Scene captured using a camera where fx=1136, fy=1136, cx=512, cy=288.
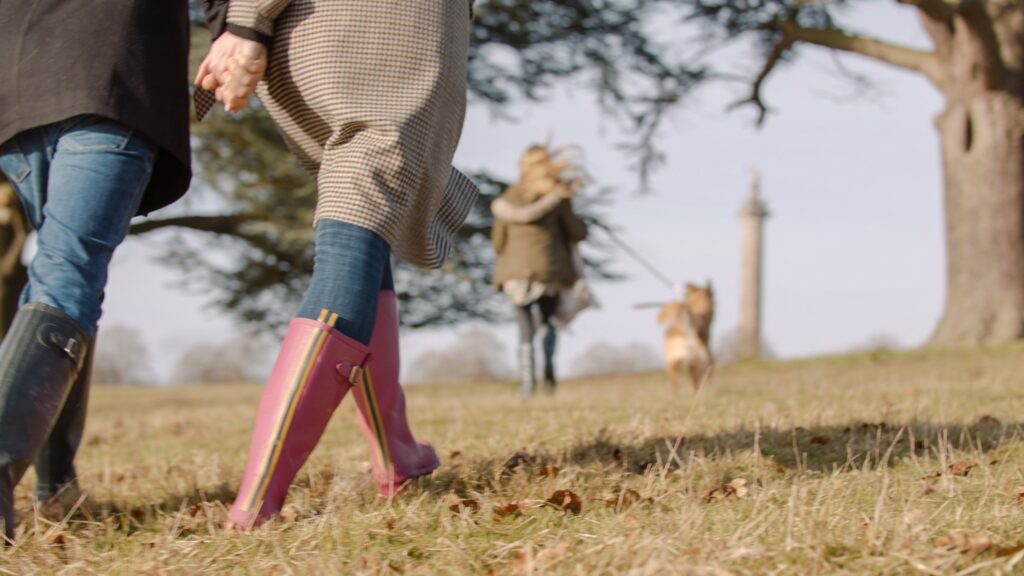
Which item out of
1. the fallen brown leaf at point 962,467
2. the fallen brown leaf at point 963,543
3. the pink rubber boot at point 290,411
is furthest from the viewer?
the fallen brown leaf at point 962,467

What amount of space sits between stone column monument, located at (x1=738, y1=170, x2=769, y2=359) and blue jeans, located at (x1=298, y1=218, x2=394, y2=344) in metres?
22.7

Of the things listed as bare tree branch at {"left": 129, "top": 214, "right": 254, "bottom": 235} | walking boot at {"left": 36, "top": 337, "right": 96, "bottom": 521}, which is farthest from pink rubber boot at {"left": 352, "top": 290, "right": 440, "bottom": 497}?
bare tree branch at {"left": 129, "top": 214, "right": 254, "bottom": 235}

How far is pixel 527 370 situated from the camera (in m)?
8.42

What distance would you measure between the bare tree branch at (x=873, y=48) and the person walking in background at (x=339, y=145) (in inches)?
458

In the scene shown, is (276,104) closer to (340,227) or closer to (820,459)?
(340,227)

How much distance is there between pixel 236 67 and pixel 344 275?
504mm

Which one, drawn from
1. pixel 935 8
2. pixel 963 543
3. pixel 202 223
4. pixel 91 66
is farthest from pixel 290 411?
pixel 935 8

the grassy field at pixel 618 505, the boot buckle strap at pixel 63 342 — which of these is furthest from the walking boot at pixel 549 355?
the boot buckle strap at pixel 63 342

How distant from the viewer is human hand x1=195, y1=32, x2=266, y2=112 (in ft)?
8.02

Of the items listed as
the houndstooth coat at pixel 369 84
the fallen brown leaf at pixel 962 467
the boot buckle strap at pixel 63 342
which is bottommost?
the fallen brown leaf at pixel 962 467

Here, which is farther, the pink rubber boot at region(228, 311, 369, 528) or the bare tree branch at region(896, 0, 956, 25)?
the bare tree branch at region(896, 0, 956, 25)

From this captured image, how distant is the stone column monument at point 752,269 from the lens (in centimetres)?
2509

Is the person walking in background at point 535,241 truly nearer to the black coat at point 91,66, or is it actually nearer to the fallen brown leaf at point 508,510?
the black coat at point 91,66

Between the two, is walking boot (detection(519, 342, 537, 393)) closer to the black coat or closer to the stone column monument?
the black coat
